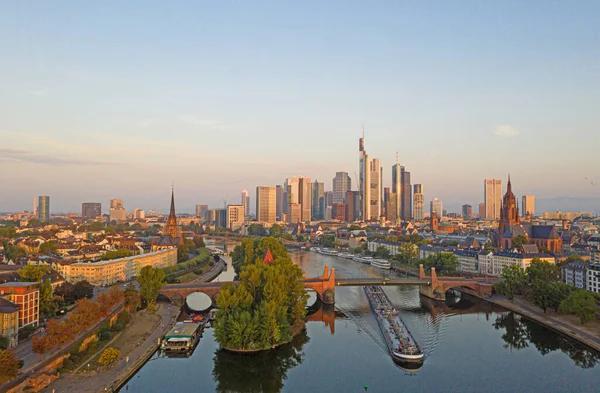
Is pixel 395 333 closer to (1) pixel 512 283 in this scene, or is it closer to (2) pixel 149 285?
(1) pixel 512 283

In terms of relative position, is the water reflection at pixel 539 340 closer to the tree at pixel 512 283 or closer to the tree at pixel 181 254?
the tree at pixel 512 283

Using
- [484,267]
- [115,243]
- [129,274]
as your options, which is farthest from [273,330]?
[115,243]

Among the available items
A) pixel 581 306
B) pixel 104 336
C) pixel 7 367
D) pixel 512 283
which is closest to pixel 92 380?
pixel 7 367

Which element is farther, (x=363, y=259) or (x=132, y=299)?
(x=363, y=259)

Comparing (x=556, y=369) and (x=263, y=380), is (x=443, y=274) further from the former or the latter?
(x=263, y=380)

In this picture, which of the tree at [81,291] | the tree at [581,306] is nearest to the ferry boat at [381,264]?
the tree at [581,306]

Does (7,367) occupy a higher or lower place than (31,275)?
lower

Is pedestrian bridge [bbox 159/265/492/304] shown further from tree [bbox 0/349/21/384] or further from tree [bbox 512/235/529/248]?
tree [bbox 512/235/529/248]
